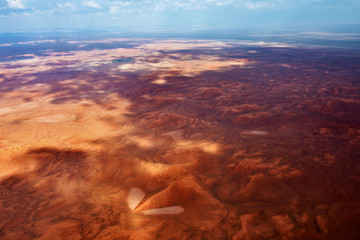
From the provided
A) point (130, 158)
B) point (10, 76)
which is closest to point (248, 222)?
point (130, 158)

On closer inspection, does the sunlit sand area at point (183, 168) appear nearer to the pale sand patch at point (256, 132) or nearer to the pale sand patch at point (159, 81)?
the pale sand patch at point (256, 132)

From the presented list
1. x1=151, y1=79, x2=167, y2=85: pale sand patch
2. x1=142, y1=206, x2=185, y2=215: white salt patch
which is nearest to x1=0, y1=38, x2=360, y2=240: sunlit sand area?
x1=142, y1=206, x2=185, y2=215: white salt patch

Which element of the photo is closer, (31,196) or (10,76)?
(31,196)

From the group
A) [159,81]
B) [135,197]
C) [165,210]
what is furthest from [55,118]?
[159,81]

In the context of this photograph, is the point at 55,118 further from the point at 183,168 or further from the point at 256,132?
the point at 256,132

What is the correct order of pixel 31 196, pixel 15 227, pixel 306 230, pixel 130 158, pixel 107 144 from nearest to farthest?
pixel 306 230 → pixel 15 227 → pixel 31 196 → pixel 130 158 → pixel 107 144

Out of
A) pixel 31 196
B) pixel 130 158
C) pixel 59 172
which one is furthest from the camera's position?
pixel 130 158

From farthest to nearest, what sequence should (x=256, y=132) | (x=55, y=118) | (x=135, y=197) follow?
(x=55, y=118)
(x=256, y=132)
(x=135, y=197)

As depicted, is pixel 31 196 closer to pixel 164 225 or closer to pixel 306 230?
pixel 164 225
